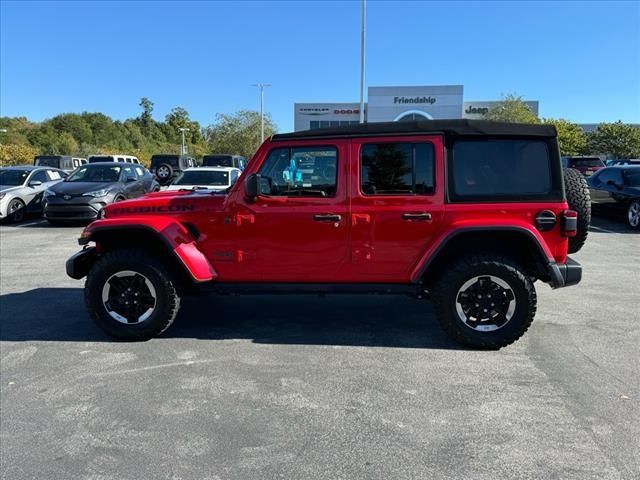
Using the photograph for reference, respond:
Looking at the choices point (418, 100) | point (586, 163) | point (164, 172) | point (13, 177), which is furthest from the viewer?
point (418, 100)

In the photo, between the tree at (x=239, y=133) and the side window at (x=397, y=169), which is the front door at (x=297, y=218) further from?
the tree at (x=239, y=133)

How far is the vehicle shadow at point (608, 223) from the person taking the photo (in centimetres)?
1243

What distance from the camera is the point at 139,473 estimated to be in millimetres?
2760

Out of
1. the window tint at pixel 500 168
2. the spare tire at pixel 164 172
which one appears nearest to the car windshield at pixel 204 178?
the window tint at pixel 500 168

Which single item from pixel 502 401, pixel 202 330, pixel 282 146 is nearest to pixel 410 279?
pixel 502 401

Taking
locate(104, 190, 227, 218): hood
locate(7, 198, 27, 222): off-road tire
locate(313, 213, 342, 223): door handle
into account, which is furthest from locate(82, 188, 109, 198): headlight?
locate(313, 213, 342, 223): door handle

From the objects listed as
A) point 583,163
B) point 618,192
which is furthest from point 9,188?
point 583,163

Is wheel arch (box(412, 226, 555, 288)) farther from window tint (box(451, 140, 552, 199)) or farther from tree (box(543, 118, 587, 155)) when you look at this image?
tree (box(543, 118, 587, 155))

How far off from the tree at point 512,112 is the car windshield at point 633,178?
112 feet

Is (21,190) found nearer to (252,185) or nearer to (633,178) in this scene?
(252,185)

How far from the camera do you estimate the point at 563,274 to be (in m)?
4.44

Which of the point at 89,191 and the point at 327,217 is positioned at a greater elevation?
the point at 89,191

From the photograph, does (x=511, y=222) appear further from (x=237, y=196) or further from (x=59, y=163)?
(x=59, y=163)

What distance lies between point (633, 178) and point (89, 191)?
45.1 ft
